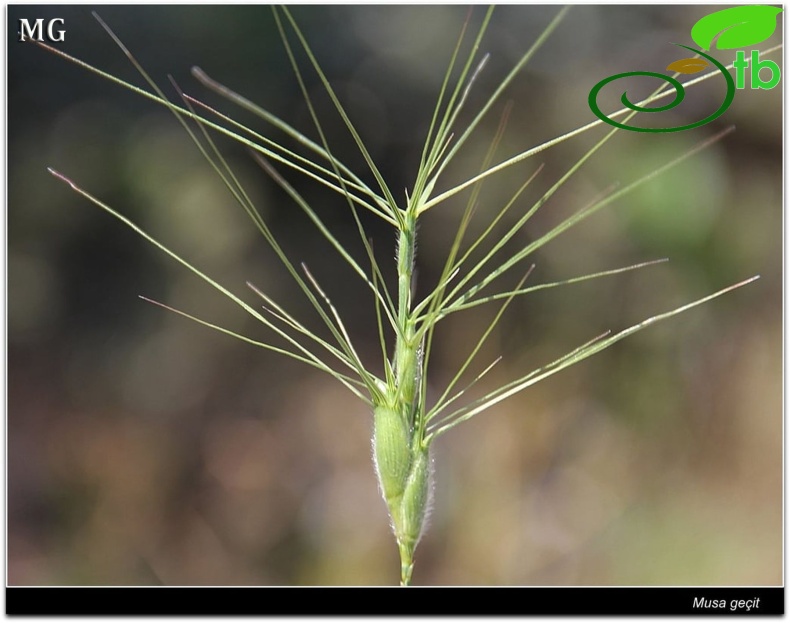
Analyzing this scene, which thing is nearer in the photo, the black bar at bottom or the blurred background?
the black bar at bottom

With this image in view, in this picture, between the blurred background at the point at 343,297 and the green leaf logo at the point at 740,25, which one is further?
the blurred background at the point at 343,297

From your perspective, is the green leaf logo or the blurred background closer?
the green leaf logo

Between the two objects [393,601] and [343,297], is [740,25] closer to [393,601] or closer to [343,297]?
[393,601]

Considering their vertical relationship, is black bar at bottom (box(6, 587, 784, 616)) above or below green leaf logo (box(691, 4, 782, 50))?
below

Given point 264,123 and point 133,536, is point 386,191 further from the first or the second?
point 133,536

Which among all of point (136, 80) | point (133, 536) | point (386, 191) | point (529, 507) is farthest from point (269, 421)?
point (386, 191)
